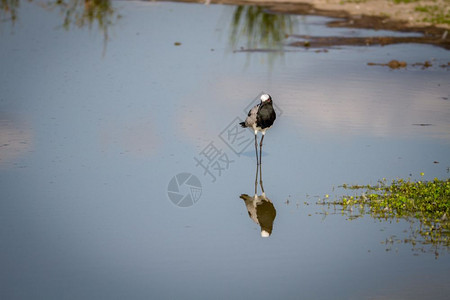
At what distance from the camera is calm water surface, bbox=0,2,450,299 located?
25.8 feet

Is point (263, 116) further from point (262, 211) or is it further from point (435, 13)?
point (435, 13)

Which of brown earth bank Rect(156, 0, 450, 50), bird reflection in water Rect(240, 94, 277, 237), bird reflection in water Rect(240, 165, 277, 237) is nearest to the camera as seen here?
bird reflection in water Rect(240, 165, 277, 237)

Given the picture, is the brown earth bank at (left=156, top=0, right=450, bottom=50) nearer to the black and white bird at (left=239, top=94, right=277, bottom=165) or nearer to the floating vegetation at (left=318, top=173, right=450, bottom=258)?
the black and white bird at (left=239, top=94, right=277, bottom=165)

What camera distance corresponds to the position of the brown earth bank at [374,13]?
2212cm

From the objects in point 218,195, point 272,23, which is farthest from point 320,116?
point 272,23

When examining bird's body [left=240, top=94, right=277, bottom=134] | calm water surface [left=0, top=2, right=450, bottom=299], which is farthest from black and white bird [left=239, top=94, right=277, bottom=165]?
calm water surface [left=0, top=2, right=450, bottom=299]

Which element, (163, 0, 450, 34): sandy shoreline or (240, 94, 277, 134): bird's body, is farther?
(163, 0, 450, 34): sandy shoreline

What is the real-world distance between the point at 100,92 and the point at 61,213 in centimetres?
644

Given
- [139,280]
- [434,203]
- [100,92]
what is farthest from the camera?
[100,92]

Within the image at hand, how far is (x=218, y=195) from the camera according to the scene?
10.3 metres

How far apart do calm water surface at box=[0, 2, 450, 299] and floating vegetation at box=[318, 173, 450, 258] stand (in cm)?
22

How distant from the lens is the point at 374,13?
1006 inches

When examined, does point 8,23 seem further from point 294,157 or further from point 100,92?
point 294,157

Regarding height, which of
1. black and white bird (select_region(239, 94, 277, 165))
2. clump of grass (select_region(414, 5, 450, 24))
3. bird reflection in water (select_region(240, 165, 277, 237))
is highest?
clump of grass (select_region(414, 5, 450, 24))
